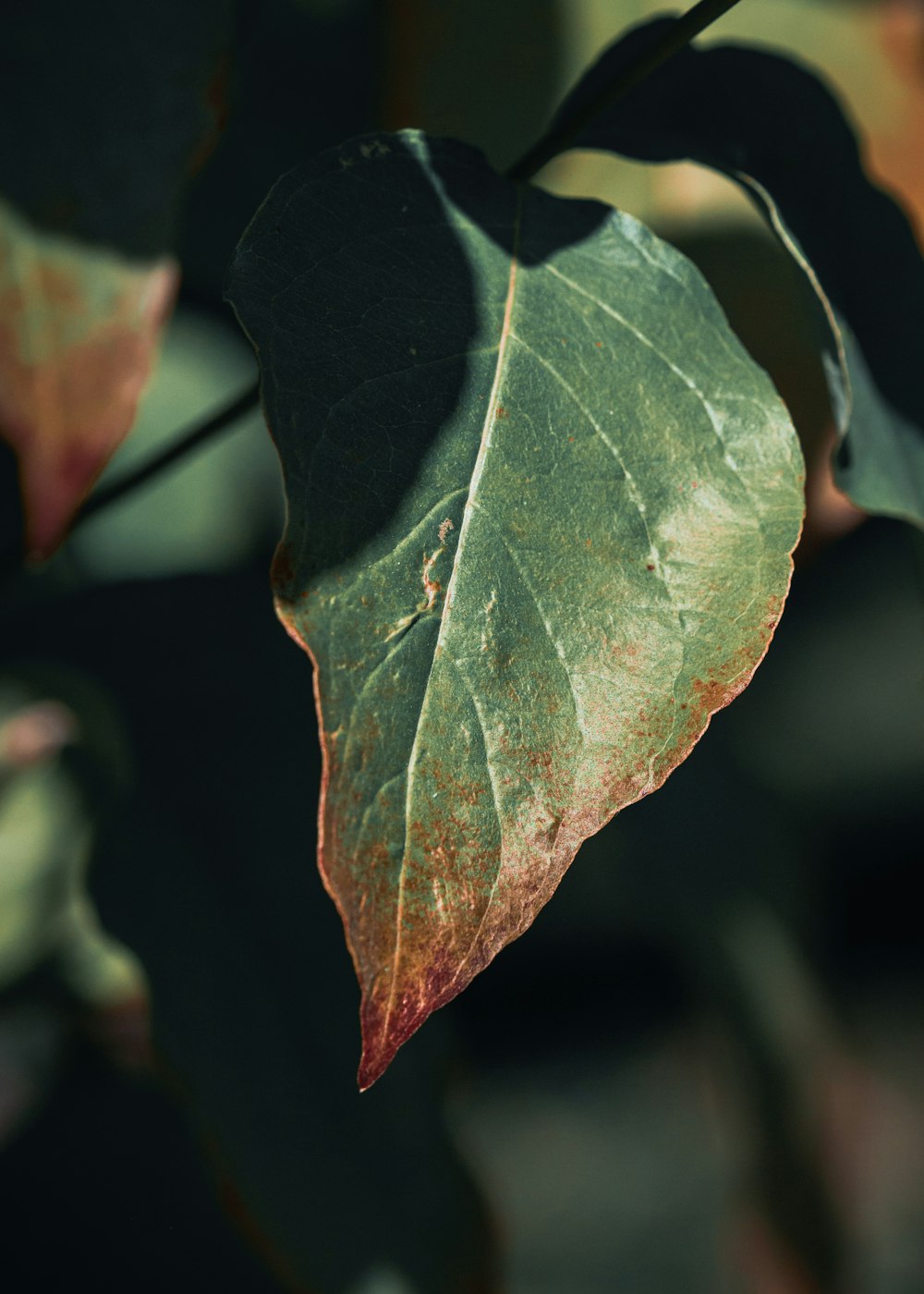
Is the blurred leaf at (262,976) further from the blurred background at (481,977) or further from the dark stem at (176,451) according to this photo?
the dark stem at (176,451)

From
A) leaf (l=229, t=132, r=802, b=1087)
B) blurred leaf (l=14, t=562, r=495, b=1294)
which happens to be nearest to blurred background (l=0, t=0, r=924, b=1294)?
blurred leaf (l=14, t=562, r=495, b=1294)

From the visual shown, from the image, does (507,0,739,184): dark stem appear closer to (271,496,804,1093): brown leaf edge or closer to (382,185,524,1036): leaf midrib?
(382,185,524,1036): leaf midrib

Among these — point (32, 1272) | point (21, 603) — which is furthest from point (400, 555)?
point (32, 1272)

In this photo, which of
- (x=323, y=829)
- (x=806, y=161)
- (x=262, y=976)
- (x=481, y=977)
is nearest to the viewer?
(x=323, y=829)

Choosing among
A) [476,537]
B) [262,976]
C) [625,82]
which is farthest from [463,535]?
[262,976]

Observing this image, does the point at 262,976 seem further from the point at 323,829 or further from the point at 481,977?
the point at 481,977
